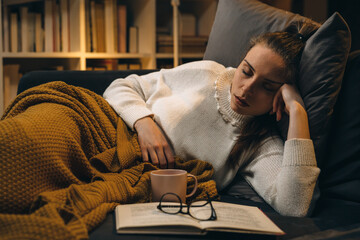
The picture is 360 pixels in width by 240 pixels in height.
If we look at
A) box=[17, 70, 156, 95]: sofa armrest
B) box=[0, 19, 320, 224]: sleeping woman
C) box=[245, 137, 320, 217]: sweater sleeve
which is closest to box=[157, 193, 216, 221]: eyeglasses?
box=[0, 19, 320, 224]: sleeping woman

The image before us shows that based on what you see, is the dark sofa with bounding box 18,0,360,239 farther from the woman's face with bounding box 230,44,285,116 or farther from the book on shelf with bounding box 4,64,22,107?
the book on shelf with bounding box 4,64,22,107

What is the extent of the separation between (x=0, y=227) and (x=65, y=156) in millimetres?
290

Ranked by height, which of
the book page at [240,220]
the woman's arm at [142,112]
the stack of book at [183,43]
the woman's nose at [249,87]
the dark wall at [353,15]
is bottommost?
the book page at [240,220]

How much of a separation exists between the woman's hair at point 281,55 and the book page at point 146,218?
1.58ft

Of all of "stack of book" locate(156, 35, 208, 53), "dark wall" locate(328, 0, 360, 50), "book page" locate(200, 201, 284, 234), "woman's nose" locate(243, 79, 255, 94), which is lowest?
"book page" locate(200, 201, 284, 234)

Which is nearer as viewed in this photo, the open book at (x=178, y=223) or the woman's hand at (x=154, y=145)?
the open book at (x=178, y=223)

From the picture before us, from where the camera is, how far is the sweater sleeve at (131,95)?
126 cm

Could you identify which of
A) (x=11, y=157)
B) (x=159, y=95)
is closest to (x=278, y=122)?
(x=159, y=95)

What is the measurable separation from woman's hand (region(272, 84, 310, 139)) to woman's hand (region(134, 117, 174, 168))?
37 cm

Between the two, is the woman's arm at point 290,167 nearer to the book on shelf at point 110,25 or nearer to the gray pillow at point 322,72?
the gray pillow at point 322,72

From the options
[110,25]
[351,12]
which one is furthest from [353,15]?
[110,25]

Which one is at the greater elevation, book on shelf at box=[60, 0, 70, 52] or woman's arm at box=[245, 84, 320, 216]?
book on shelf at box=[60, 0, 70, 52]

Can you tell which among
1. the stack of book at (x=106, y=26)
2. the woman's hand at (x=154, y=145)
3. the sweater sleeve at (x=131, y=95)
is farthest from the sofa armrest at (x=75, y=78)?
the stack of book at (x=106, y=26)

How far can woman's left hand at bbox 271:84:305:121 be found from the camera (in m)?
1.07
